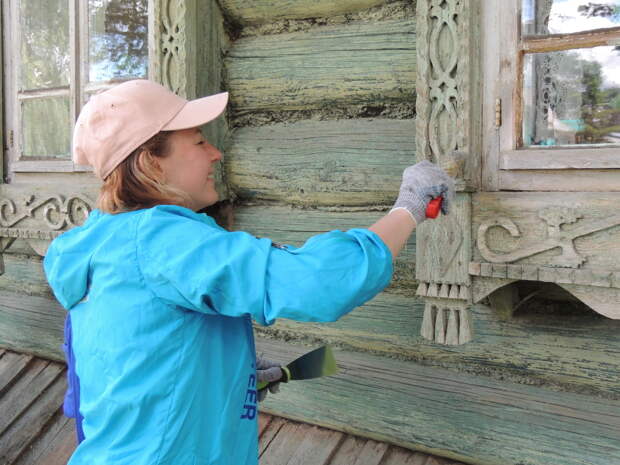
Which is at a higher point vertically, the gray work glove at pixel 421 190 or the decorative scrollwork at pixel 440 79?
the decorative scrollwork at pixel 440 79

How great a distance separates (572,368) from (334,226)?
39.3 inches

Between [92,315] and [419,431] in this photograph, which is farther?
[419,431]

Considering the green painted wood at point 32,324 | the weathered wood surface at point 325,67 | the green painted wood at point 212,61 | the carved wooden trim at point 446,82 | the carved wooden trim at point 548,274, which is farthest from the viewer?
the green painted wood at point 32,324

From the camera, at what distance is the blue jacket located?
1.23 metres

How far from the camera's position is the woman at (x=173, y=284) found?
1233mm

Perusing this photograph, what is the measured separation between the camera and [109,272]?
4.42 feet

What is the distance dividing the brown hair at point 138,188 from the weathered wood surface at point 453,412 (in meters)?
1.34

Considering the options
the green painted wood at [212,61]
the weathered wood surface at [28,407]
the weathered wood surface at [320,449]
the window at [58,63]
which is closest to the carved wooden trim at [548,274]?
the weathered wood surface at [320,449]

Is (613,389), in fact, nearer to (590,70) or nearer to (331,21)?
(590,70)

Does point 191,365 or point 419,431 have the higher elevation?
point 191,365

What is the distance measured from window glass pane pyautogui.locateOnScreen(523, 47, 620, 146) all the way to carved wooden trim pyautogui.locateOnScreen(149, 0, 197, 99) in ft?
4.24

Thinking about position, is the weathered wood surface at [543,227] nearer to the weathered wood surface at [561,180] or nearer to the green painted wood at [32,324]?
the weathered wood surface at [561,180]

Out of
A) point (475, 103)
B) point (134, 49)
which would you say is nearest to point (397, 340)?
point (475, 103)

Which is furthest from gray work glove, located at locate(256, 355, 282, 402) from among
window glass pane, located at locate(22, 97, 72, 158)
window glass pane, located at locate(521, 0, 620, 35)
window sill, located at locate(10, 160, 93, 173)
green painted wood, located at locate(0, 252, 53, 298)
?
green painted wood, located at locate(0, 252, 53, 298)
